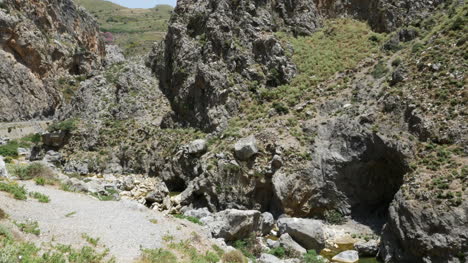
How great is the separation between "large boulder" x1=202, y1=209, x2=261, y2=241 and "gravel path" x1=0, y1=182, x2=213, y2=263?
1543mm

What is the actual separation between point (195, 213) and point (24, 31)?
65.4 metres

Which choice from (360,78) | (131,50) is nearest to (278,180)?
(360,78)

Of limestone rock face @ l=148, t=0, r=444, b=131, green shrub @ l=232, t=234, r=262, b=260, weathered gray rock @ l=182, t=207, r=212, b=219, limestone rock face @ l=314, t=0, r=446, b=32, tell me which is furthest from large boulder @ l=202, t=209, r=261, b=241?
limestone rock face @ l=314, t=0, r=446, b=32

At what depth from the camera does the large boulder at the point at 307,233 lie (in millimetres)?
24594

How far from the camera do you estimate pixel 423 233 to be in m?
21.5

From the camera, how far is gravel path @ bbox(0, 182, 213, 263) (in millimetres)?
14703

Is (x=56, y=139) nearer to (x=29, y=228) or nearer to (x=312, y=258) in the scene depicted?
(x=29, y=228)

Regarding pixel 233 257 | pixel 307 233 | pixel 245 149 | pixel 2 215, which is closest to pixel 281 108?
pixel 245 149

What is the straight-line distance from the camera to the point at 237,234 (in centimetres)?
2359

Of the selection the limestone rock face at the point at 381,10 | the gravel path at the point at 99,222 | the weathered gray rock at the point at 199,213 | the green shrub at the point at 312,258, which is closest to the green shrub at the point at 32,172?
the gravel path at the point at 99,222

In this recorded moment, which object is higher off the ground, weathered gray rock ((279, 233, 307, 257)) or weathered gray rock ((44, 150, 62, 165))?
weathered gray rock ((279, 233, 307, 257))

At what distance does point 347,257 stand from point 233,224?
25.3ft

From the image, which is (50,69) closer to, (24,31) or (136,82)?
(24,31)

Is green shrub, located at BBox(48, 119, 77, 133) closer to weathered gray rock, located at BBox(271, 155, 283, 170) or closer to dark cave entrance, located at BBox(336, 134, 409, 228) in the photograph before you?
weathered gray rock, located at BBox(271, 155, 283, 170)
